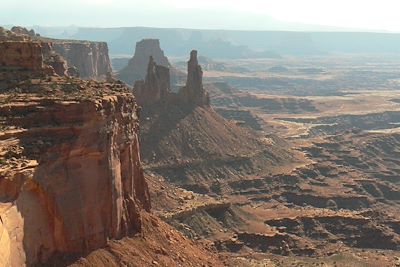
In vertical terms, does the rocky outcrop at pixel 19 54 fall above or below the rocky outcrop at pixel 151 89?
above

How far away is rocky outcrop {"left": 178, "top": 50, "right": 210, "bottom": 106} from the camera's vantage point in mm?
136625

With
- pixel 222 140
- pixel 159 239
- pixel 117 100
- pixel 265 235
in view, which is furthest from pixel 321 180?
pixel 117 100

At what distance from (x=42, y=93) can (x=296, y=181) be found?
87.2 m

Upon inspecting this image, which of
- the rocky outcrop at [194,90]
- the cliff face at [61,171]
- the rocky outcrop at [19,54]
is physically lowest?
the rocky outcrop at [194,90]

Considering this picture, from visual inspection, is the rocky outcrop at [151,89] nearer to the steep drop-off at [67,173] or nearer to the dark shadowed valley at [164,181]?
Answer: the dark shadowed valley at [164,181]

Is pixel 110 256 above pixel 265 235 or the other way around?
above

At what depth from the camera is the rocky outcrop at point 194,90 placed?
448 feet

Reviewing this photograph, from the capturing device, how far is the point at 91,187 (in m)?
47.7

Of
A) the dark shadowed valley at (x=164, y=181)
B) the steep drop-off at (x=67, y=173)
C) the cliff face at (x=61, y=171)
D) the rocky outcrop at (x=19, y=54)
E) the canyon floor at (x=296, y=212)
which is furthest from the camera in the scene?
the canyon floor at (x=296, y=212)

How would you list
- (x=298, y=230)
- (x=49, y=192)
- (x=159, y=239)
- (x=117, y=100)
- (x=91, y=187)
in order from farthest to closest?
(x=298, y=230), (x=159, y=239), (x=117, y=100), (x=91, y=187), (x=49, y=192)

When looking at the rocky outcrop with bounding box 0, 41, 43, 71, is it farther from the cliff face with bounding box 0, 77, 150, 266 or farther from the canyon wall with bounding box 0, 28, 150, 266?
the cliff face with bounding box 0, 77, 150, 266

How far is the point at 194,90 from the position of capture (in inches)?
5413

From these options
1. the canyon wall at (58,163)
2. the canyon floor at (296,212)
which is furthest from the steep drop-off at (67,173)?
the canyon floor at (296,212)

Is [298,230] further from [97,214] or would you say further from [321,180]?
[97,214]
